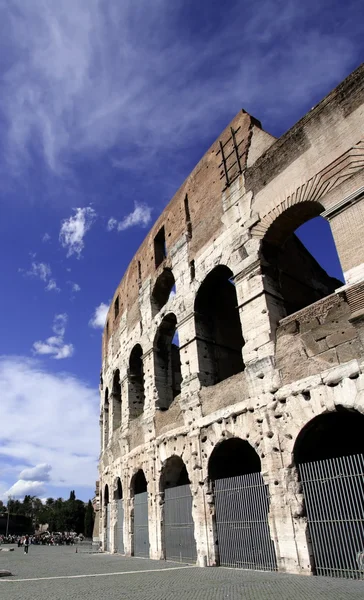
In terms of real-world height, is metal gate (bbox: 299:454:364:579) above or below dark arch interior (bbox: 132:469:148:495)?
below

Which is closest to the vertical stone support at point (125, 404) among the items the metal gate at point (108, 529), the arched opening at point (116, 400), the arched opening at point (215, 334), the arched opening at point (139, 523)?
the arched opening at point (116, 400)

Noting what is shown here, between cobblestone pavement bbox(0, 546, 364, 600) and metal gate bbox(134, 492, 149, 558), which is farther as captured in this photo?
metal gate bbox(134, 492, 149, 558)

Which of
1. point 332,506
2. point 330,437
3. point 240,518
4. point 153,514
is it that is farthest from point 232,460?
point 332,506

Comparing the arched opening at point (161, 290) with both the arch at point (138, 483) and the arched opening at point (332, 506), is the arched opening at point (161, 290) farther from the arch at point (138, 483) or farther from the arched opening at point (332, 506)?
the arched opening at point (332, 506)

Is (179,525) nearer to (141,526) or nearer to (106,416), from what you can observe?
(141,526)

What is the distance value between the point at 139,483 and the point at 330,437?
822 centimetres

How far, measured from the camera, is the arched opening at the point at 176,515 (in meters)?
10.2

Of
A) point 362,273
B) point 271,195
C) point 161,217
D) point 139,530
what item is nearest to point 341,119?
point 271,195

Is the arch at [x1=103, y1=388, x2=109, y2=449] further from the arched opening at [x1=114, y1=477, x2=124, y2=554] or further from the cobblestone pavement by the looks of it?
the cobblestone pavement

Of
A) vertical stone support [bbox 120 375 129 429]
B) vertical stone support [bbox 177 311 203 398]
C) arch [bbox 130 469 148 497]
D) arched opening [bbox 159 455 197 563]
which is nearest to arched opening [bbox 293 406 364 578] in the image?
vertical stone support [bbox 177 311 203 398]

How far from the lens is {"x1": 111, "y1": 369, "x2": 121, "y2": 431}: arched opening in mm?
17297

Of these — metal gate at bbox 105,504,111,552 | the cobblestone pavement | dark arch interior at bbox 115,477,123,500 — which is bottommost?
the cobblestone pavement

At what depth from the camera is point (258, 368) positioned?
8.84 m

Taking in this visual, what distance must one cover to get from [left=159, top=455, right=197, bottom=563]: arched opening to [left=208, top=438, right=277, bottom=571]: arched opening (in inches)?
43.4
